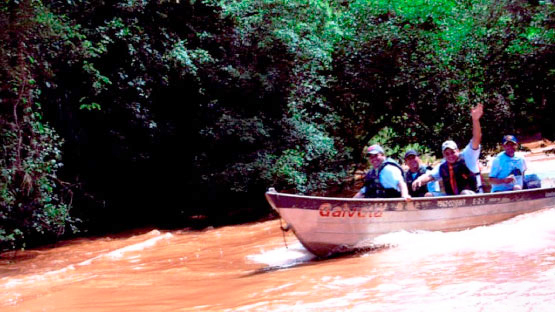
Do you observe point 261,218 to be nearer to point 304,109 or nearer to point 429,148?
point 304,109

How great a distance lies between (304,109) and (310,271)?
29.5ft

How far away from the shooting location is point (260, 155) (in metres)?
14.2

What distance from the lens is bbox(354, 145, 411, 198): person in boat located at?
8109 millimetres

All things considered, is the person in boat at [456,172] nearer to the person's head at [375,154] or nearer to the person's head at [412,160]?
the person's head at [412,160]

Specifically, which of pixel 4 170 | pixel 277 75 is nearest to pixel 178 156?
pixel 277 75

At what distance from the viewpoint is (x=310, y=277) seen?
6.55 m

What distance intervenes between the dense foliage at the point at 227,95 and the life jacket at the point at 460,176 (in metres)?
5.48

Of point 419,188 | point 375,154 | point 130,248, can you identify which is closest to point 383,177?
point 375,154

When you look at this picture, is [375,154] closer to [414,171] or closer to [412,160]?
[412,160]

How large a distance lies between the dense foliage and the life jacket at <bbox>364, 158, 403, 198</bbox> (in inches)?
223

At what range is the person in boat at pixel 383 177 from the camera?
319 inches

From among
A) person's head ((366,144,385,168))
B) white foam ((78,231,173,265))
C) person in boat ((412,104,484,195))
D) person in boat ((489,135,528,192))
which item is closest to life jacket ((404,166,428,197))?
person in boat ((412,104,484,195))

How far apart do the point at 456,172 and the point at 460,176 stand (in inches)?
3.4

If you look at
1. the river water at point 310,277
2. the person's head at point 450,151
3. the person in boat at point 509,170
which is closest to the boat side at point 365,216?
the river water at point 310,277
